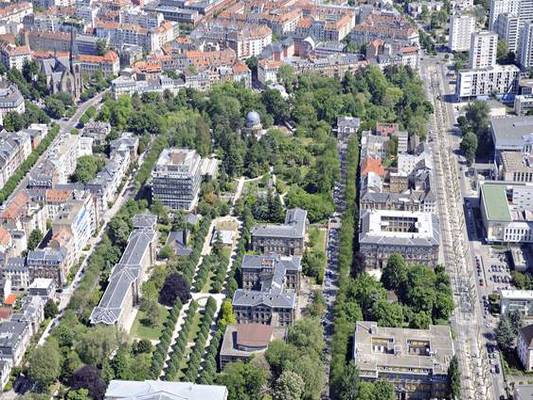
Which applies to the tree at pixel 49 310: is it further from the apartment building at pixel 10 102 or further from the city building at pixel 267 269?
the apartment building at pixel 10 102

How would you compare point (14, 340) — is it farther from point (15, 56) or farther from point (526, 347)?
point (15, 56)

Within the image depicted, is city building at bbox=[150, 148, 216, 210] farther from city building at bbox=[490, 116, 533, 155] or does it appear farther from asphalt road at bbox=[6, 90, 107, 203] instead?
city building at bbox=[490, 116, 533, 155]

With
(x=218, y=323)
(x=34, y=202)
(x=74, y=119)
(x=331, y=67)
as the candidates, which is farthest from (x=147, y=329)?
(x=331, y=67)

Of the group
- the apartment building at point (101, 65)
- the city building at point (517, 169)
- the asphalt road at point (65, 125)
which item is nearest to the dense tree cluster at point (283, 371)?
the city building at point (517, 169)

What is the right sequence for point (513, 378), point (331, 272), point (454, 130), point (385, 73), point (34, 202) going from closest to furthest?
1. point (513, 378)
2. point (331, 272)
3. point (34, 202)
4. point (454, 130)
5. point (385, 73)

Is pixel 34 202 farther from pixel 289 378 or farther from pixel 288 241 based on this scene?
pixel 289 378

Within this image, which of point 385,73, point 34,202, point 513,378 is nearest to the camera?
point 513,378

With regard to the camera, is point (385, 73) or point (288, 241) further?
point (385, 73)
